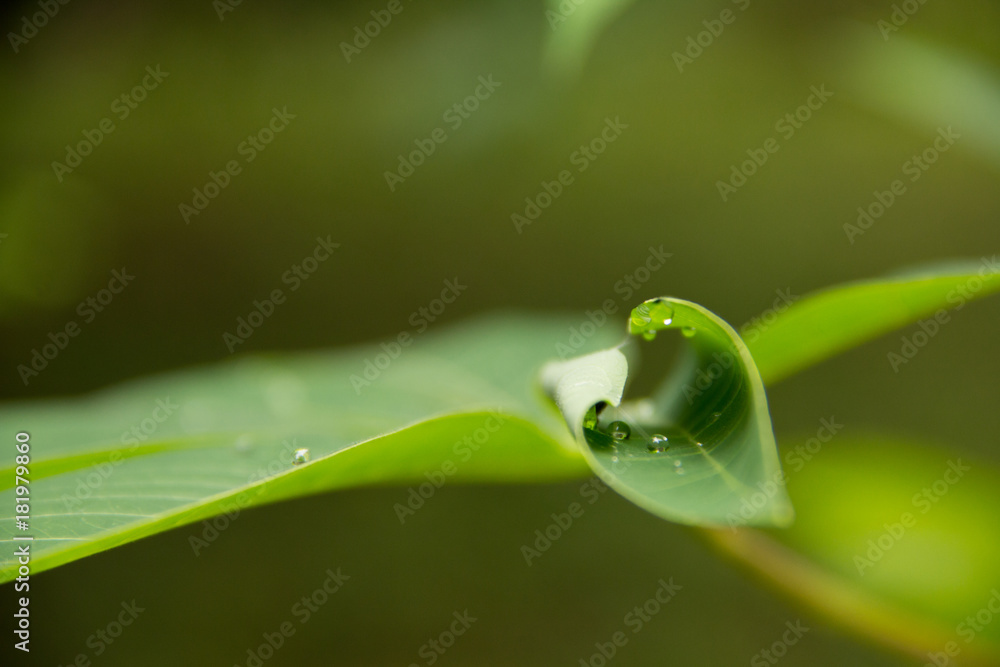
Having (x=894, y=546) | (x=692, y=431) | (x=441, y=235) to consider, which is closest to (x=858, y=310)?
(x=692, y=431)

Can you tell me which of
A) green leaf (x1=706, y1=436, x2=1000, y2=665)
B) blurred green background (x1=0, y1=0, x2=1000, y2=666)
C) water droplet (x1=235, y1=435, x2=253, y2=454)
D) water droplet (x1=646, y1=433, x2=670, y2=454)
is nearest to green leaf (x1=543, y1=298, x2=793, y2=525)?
water droplet (x1=646, y1=433, x2=670, y2=454)

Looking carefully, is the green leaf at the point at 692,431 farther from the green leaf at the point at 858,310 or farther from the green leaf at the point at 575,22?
the green leaf at the point at 575,22

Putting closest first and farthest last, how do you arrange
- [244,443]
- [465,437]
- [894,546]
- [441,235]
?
1. [465,437]
2. [244,443]
3. [894,546]
4. [441,235]

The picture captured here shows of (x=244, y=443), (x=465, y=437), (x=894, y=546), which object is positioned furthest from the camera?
(x=894, y=546)

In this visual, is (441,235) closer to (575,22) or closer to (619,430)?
(575,22)

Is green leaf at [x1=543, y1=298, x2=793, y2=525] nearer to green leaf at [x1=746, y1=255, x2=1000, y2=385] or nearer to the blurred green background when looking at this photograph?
green leaf at [x1=746, y1=255, x2=1000, y2=385]

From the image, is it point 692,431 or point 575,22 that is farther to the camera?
point 575,22

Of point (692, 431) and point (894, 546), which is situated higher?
point (692, 431)

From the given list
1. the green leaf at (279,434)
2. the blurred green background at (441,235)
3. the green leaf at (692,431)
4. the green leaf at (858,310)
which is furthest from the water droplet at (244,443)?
the blurred green background at (441,235)
